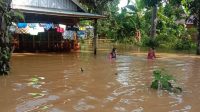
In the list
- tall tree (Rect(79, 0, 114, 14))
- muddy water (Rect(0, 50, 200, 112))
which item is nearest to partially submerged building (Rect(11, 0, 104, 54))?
tall tree (Rect(79, 0, 114, 14))

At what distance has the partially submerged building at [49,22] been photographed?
21.5m

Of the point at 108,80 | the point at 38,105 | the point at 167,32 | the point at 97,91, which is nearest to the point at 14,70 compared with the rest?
the point at 108,80

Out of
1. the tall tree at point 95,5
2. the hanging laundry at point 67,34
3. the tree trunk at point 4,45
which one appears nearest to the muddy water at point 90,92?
the tree trunk at point 4,45

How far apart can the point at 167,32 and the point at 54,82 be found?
2364 centimetres

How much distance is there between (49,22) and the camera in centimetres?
2366

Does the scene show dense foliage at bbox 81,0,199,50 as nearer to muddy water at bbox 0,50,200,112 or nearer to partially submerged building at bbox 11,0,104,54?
partially submerged building at bbox 11,0,104,54

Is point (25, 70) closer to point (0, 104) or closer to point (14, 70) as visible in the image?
point (14, 70)

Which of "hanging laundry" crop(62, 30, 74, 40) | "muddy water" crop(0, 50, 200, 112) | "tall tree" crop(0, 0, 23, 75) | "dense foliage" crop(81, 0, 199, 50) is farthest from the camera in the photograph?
"dense foliage" crop(81, 0, 199, 50)

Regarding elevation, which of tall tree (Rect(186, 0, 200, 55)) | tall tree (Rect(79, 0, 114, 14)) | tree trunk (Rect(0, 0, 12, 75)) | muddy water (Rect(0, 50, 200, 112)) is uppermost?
tall tree (Rect(79, 0, 114, 14))

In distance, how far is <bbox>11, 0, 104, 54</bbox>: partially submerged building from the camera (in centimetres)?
2147

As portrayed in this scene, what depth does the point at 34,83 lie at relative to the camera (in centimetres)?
1124

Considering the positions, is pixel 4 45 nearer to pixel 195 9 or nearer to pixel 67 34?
pixel 67 34

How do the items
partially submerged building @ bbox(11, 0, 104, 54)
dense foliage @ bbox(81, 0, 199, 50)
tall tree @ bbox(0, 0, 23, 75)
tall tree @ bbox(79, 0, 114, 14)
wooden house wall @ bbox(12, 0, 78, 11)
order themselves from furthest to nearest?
dense foliage @ bbox(81, 0, 199, 50) < tall tree @ bbox(79, 0, 114, 14) < wooden house wall @ bbox(12, 0, 78, 11) < partially submerged building @ bbox(11, 0, 104, 54) < tall tree @ bbox(0, 0, 23, 75)

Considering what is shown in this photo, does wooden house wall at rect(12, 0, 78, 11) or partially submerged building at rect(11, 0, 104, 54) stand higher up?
wooden house wall at rect(12, 0, 78, 11)
